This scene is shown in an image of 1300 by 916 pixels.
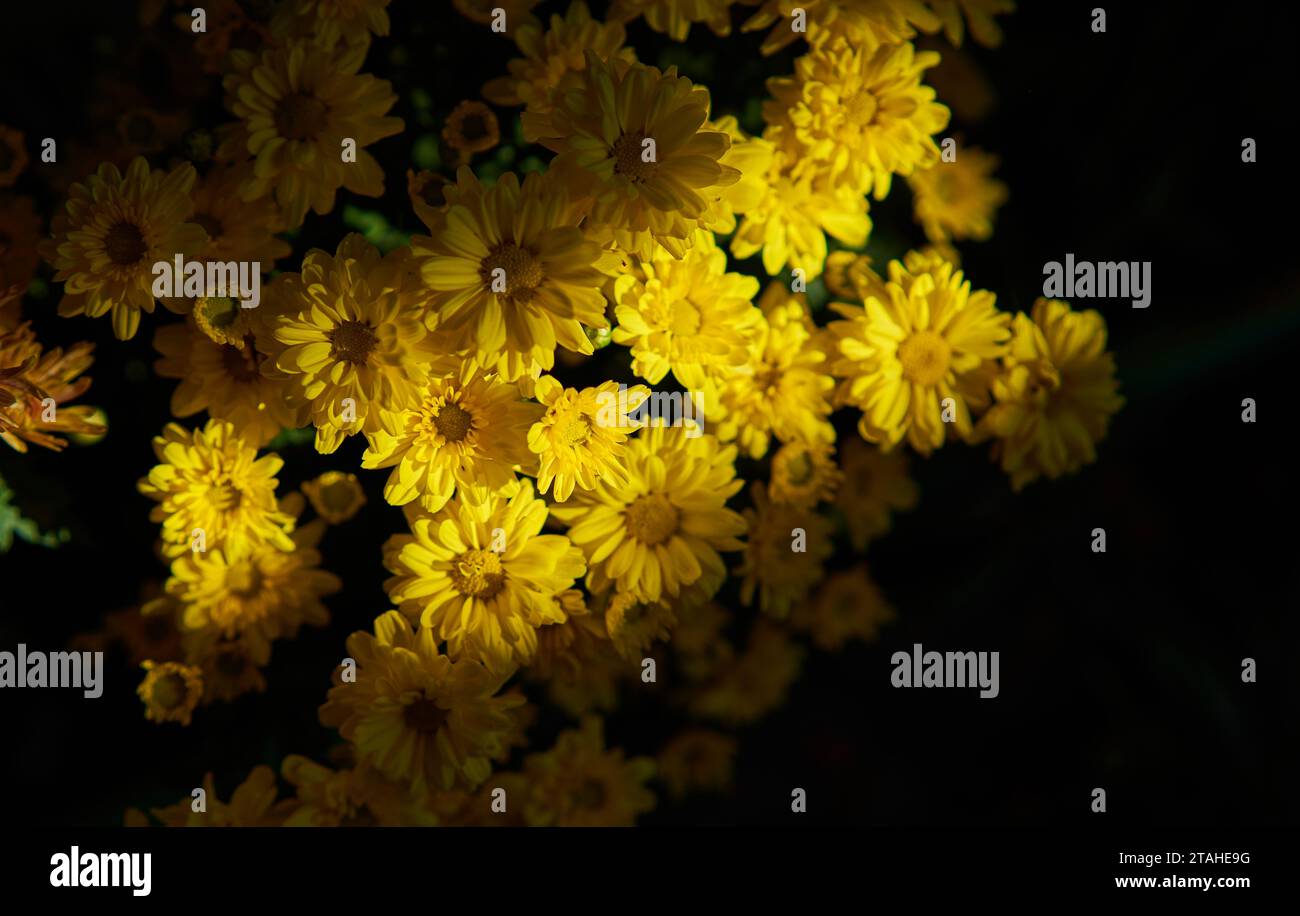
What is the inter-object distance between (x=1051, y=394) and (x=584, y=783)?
3.42 feet

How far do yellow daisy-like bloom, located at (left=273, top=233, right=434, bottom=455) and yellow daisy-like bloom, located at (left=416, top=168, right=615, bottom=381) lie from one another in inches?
2.2

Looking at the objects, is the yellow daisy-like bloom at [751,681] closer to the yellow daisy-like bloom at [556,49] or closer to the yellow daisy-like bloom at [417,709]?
the yellow daisy-like bloom at [417,709]

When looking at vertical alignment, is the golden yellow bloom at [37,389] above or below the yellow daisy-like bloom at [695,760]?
above

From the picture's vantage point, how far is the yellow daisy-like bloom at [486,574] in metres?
1.29

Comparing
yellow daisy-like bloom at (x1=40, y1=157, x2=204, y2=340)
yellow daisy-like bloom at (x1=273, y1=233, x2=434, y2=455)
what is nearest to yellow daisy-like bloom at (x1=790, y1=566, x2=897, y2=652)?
yellow daisy-like bloom at (x1=273, y1=233, x2=434, y2=455)

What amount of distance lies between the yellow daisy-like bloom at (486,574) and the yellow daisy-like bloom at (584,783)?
42 centimetres

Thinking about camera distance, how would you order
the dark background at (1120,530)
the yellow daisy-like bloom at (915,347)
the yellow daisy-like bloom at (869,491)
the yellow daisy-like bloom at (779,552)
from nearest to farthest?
the yellow daisy-like bloom at (915,347) < the yellow daisy-like bloom at (779,552) < the yellow daisy-like bloom at (869,491) < the dark background at (1120,530)

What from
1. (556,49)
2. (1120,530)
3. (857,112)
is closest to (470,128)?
(556,49)

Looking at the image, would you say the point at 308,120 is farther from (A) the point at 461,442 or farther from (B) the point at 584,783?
(B) the point at 584,783

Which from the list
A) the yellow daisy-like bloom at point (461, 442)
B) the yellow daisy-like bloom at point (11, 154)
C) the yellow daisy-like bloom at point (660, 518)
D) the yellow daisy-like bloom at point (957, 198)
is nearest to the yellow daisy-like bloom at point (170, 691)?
the yellow daisy-like bloom at point (461, 442)

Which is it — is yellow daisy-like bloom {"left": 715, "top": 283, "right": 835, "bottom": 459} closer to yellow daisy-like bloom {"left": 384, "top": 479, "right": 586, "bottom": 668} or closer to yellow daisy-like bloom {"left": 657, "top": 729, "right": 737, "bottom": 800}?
yellow daisy-like bloom {"left": 384, "top": 479, "right": 586, "bottom": 668}

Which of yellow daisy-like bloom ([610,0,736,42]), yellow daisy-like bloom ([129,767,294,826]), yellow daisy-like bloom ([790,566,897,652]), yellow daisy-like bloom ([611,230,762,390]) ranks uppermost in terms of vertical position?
yellow daisy-like bloom ([610,0,736,42])

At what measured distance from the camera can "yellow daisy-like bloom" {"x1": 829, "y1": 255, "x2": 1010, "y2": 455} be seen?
4.83ft

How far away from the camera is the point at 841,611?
192 centimetres
